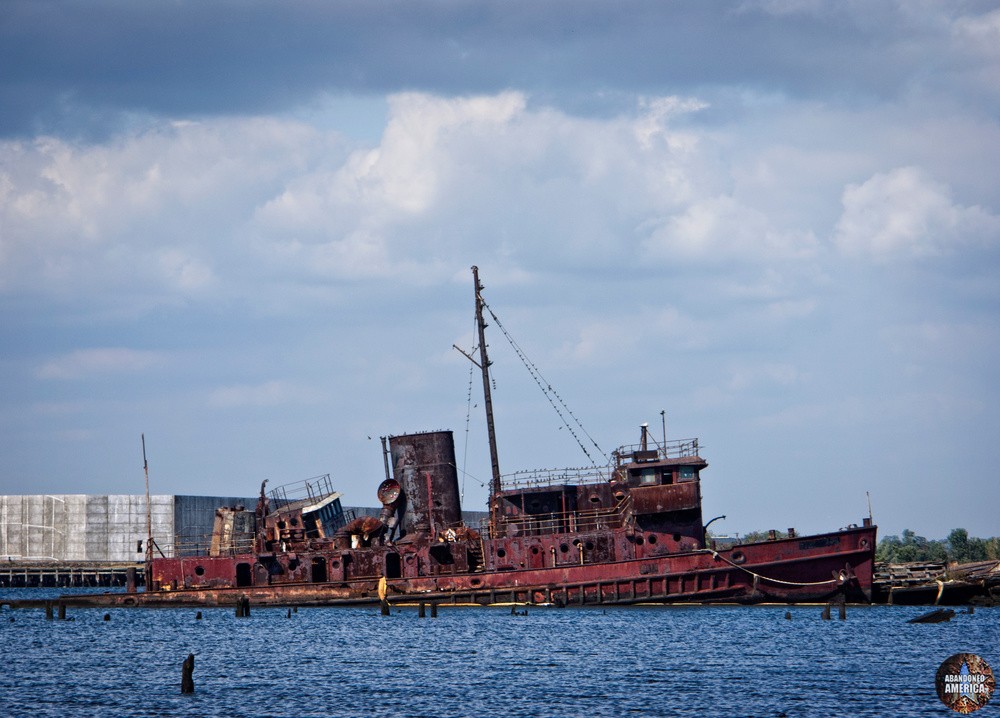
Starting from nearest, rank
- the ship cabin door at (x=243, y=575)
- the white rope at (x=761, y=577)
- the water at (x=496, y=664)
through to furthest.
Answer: the water at (x=496, y=664), the white rope at (x=761, y=577), the ship cabin door at (x=243, y=575)

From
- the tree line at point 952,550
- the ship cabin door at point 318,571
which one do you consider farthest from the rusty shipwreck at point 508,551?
the tree line at point 952,550

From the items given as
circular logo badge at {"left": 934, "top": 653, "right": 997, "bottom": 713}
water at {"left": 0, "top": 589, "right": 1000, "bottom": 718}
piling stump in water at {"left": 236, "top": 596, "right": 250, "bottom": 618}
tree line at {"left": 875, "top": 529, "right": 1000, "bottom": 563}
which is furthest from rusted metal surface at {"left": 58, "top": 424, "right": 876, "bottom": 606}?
tree line at {"left": 875, "top": 529, "right": 1000, "bottom": 563}

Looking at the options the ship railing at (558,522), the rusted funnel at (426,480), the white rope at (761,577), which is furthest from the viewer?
the rusted funnel at (426,480)

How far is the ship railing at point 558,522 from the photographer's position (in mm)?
49562

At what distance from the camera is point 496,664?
120 feet

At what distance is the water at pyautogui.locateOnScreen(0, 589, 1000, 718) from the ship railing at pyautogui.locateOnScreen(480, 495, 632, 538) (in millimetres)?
3267

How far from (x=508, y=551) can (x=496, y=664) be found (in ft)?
44.8

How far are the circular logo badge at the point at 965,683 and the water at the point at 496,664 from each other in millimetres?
400

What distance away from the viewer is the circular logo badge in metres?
28.9

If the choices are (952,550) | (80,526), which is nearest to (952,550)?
(952,550)

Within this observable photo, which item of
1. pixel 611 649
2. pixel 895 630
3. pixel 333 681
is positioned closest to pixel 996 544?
pixel 895 630

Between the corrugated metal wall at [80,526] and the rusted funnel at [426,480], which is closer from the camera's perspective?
the rusted funnel at [426,480]

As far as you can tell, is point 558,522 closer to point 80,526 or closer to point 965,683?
point 965,683

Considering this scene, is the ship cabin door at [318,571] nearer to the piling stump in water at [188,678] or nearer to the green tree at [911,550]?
the piling stump in water at [188,678]
